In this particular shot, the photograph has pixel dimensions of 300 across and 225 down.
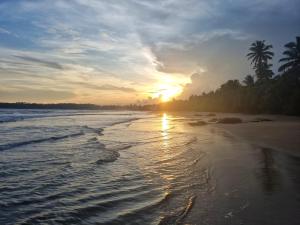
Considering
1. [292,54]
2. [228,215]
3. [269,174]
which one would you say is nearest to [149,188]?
[228,215]

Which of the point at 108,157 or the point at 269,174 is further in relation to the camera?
the point at 108,157

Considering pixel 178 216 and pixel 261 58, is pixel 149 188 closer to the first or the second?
pixel 178 216

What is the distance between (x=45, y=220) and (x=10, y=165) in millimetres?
7682

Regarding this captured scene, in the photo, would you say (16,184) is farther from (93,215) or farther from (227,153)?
(227,153)

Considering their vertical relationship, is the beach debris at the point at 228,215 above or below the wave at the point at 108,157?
above

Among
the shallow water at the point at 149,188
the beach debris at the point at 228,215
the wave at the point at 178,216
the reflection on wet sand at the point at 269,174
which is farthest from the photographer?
the reflection on wet sand at the point at 269,174

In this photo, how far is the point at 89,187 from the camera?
10.6 meters

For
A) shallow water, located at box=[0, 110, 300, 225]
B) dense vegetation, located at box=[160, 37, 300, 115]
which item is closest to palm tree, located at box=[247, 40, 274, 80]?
dense vegetation, located at box=[160, 37, 300, 115]

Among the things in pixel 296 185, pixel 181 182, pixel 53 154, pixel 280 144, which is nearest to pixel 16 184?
pixel 181 182

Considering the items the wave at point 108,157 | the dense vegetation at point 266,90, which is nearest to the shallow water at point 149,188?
the wave at point 108,157

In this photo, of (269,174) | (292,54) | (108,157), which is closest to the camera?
→ (269,174)

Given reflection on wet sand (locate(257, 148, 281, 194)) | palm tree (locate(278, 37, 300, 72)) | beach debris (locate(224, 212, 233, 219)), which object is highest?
palm tree (locate(278, 37, 300, 72))

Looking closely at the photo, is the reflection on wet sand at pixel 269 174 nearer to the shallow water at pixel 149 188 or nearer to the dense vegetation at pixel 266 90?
the shallow water at pixel 149 188

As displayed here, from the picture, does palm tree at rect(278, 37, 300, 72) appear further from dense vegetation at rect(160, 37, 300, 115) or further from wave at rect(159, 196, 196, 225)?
wave at rect(159, 196, 196, 225)
